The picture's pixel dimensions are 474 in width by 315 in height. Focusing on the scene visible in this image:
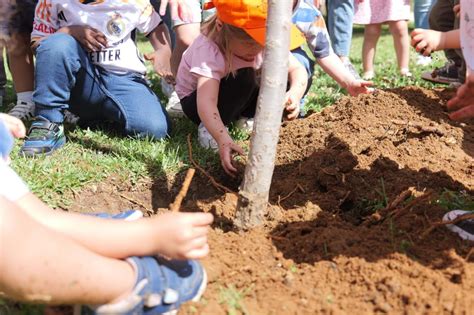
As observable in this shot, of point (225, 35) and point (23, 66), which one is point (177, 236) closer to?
point (225, 35)

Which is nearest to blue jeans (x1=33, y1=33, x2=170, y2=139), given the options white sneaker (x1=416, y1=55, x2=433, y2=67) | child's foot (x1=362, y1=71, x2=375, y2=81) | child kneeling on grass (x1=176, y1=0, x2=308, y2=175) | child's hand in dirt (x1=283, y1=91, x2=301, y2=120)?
child kneeling on grass (x1=176, y1=0, x2=308, y2=175)

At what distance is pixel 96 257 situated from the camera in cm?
146

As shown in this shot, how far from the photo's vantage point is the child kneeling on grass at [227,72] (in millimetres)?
2514

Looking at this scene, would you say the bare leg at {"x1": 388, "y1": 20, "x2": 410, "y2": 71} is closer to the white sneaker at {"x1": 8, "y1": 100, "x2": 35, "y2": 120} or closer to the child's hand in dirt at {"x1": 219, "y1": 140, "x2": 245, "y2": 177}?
the child's hand in dirt at {"x1": 219, "y1": 140, "x2": 245, "y2": 177}

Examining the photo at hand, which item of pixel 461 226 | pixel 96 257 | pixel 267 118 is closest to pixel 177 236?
pixel 96 257

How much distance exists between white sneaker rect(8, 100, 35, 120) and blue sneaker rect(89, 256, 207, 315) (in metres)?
2.63

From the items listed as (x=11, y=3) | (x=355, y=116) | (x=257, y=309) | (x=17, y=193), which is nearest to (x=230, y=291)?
(x=257, y=309)

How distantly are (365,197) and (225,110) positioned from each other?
1.20 meters

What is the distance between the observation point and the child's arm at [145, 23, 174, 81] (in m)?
3.49

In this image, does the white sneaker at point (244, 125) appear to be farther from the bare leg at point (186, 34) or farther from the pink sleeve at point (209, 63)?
the bare leg at point (186, 34)

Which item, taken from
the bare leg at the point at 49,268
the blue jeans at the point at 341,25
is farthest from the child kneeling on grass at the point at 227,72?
the blue jeans at the point at 341,25

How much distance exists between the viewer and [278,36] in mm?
1922

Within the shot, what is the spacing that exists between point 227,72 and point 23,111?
5.71 ft

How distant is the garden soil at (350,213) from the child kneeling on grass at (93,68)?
2.41 feet
